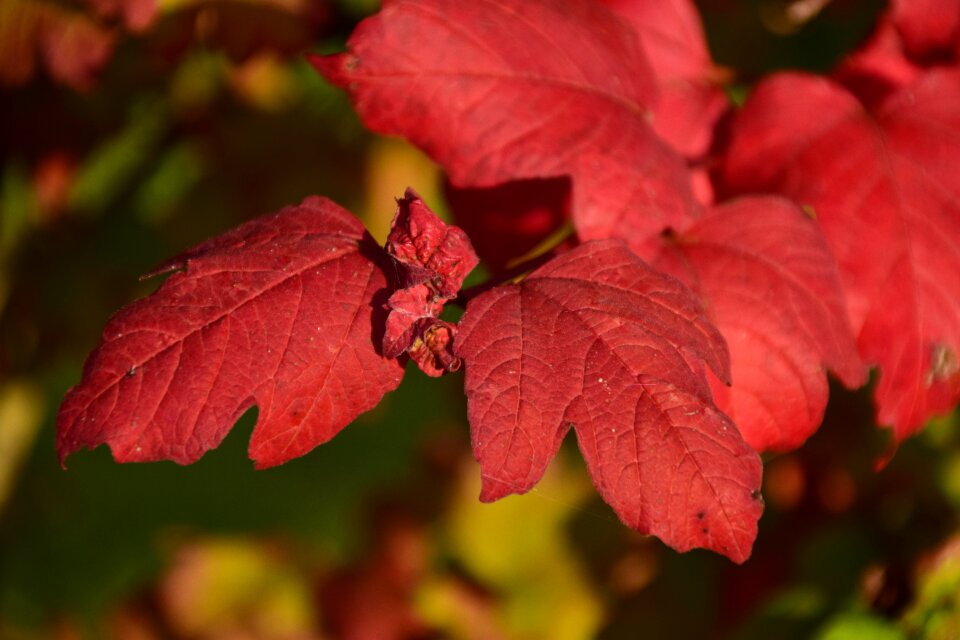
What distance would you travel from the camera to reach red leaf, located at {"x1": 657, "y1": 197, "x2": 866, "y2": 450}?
0.86 meters

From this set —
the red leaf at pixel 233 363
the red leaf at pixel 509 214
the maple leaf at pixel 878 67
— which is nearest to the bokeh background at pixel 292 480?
the maple leaf at pixel 878 67

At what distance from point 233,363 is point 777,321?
517 mm

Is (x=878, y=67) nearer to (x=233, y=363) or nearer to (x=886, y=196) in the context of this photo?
(x=886, y=196)

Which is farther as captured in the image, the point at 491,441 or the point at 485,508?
the point at 485,508

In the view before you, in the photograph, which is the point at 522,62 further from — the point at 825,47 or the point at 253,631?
the point at 253,631

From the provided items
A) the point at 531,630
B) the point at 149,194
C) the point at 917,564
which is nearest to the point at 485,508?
the point at 531,630

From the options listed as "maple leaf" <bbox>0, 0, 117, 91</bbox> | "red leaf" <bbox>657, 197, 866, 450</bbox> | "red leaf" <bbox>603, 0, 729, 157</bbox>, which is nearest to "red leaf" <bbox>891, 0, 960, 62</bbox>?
"red leaf" <bbox>603, 0, 729, 157</bbox>

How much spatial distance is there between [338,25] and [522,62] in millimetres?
686

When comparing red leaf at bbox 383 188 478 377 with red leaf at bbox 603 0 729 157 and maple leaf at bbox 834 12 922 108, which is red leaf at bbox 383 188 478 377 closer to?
red leaf at bbox 603 0 729 157

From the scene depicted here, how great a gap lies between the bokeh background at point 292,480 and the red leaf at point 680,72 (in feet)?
1.57

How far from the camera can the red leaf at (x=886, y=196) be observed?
93 cm

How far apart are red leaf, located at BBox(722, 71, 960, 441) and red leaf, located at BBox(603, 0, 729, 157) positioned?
0.26 feet

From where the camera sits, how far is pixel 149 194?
1.78 m

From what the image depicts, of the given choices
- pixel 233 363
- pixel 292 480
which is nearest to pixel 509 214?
pixel 233 363
